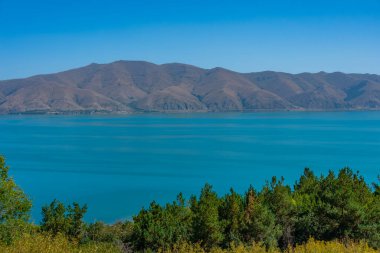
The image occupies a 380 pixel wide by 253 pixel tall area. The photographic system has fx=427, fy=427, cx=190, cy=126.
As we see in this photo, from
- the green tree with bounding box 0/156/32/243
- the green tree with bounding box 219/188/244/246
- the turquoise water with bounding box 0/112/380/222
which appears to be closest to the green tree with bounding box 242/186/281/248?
the green tree with bounding box 219/188/244/246

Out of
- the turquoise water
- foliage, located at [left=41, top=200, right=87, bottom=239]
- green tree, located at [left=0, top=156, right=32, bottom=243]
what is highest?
green tree, located at [left=0, top=156, right=32, bottom=243]

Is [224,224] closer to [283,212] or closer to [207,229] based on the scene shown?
[207,229]

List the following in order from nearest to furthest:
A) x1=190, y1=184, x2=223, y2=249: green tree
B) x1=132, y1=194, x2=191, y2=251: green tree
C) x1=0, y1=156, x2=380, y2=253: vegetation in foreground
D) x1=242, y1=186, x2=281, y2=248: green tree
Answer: x1=0, y1=156, x2=380, y2=253: vegetation in foreground
x1=190, y1=184, x2=223, y2=249: green tree
x1=132, y1=194, x2=191, y2=251: green tree
x1=242, y1=186, x2=281, y2=248: green tree

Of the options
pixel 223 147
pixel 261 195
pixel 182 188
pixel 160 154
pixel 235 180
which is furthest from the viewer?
pixel 223 147

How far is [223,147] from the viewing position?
90.1m

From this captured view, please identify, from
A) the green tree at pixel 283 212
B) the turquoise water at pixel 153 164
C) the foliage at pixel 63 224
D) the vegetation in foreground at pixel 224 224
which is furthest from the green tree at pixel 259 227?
the turquoise water at pixel 153 164

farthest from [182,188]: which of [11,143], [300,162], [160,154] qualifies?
[11,143]

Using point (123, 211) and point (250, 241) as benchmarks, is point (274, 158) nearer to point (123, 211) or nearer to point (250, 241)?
point (123, 211)

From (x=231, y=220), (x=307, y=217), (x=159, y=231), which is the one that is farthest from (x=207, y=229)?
(x=307, y=217)

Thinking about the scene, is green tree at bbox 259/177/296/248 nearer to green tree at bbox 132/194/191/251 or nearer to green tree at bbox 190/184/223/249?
green tree at bbox 190/184/223/249

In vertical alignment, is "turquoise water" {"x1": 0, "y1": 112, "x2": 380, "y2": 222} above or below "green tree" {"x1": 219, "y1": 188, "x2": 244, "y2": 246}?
below

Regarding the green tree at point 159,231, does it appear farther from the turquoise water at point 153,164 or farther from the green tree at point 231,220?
the turquoise water at point 153,164

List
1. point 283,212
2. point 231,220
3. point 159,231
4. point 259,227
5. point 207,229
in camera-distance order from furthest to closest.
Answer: point 283,212, point 231,220, point 259,227, point 159,231, point 207,229

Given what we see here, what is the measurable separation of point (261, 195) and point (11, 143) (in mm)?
87793
